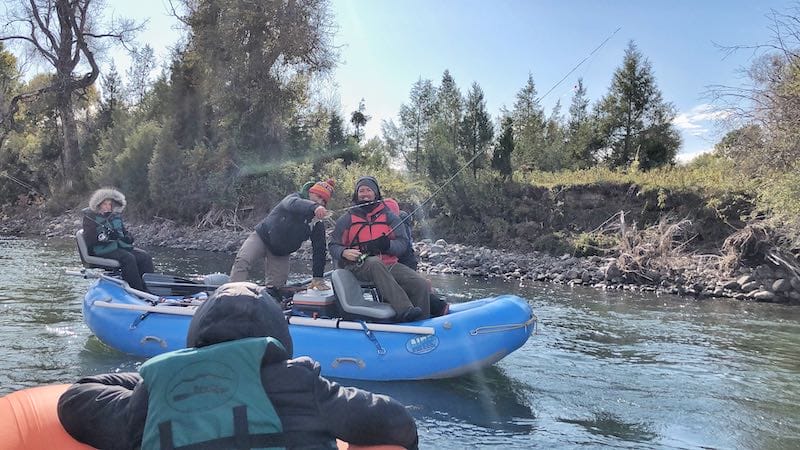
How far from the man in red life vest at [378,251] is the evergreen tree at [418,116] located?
23.2 meters

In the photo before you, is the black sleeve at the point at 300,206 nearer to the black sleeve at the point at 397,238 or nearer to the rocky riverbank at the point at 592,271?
the black sleeve at the point at 397,238

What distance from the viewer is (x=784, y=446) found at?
4.64 meters

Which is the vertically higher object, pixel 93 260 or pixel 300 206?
pixel 300 206

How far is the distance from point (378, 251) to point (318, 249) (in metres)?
0.86

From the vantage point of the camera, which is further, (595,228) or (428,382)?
(595,228)

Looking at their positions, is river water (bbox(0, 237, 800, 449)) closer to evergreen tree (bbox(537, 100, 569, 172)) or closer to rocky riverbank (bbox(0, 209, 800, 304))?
rocky riverbank (bbox(0, 209, 800, 304))

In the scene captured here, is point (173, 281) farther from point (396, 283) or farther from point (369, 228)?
point (396, 283)

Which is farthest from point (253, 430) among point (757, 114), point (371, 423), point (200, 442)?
point (757, 114)

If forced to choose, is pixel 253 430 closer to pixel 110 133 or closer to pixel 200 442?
pixel 200 442

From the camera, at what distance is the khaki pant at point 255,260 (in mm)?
6812

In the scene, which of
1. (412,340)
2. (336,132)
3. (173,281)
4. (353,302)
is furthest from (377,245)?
(336,132)

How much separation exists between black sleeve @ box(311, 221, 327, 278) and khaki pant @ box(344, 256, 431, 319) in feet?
2.11

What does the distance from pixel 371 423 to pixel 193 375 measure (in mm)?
576

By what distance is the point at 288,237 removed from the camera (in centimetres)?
681
